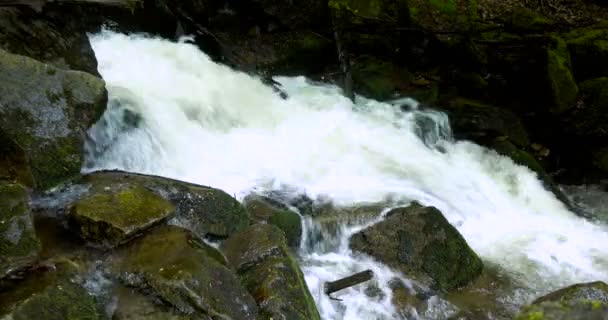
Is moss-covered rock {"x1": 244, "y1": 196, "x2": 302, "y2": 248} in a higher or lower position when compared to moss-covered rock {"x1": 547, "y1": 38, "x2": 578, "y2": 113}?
lower

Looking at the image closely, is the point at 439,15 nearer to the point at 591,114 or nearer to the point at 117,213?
the point at 591,114

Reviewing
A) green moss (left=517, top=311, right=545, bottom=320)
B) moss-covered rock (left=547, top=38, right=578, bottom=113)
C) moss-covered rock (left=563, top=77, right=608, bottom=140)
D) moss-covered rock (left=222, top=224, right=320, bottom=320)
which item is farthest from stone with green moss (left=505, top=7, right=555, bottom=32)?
green moss (left=517, top=311, right=545, bottom=320)

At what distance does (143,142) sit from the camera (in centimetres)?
652

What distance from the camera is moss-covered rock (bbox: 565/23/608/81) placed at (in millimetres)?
10305

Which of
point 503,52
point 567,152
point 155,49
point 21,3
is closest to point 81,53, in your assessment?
point 21,3

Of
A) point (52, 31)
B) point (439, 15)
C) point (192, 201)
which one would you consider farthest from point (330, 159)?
point (439, 15)

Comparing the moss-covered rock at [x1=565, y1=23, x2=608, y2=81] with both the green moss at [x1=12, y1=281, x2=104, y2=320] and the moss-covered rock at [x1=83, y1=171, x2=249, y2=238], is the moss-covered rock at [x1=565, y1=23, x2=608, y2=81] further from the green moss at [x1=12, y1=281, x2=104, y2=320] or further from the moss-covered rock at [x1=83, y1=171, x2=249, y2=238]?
the green moss at [x1=12, y1=281, x2=104, y2=320]

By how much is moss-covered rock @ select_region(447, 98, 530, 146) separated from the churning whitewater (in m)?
0.25

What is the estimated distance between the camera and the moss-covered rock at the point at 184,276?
3693mm

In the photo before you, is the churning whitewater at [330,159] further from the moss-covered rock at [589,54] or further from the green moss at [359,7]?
the moss-covered rock at [589,54]

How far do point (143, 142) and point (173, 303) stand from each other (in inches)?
128

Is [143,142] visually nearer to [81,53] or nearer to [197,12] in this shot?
[81,53]

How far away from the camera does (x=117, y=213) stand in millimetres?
4230

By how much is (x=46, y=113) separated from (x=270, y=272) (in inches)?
96.1
